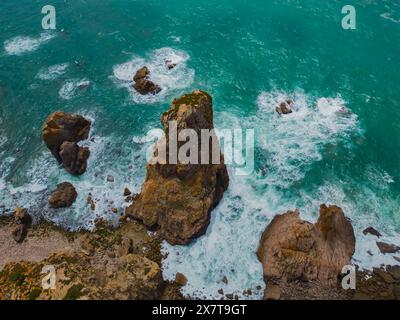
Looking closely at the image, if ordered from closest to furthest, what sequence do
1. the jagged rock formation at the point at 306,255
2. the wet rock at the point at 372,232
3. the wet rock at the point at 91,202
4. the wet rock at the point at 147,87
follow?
the jagged rock formation at the point at 306,255 < the wet rock at the point at 372,232 < the wet rock at the point at 91,202 < the wet rock at the point at 147,87

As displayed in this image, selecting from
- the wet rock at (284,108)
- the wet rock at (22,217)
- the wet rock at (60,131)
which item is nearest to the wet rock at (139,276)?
the wet rock at (22,217)

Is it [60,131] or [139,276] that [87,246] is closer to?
[139,276]

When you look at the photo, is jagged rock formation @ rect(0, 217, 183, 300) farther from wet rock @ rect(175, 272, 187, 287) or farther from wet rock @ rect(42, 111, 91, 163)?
wet rock @ rect(42, 111, 91, 163)

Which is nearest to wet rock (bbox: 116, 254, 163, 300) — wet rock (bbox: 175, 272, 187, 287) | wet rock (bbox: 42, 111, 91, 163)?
wet rock (bbox: 175, 272, 187, 287)

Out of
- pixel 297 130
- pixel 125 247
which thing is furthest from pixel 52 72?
pixel 297 130

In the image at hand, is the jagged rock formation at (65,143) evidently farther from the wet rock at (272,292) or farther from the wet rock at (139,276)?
the wet rock at (272,292)
